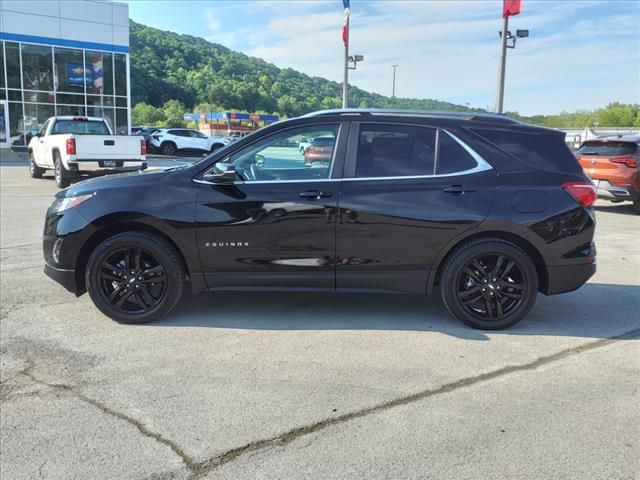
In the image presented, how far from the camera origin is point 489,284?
4.73m

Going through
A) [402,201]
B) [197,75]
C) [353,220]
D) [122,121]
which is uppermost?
[197,75]

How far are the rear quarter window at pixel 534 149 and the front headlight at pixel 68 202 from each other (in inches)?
131

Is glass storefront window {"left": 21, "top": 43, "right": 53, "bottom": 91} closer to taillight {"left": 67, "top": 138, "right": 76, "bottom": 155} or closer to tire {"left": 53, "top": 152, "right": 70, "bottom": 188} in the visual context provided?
tire {"left": 53, "top": 152, "right": 70, "bottom": 188}

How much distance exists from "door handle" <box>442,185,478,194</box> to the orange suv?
28.8 ft

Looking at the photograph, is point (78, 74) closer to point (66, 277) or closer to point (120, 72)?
point (120, 72)

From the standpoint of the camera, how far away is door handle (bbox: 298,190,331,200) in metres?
4.59

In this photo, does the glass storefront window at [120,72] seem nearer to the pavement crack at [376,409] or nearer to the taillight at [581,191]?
the taillight at [581,191]

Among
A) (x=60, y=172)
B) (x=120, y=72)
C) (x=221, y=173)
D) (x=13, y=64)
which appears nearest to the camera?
(x=221, y=173)

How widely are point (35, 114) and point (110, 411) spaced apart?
106ft

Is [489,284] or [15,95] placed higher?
[15,95]

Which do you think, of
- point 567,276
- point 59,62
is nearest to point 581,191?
point 567,276

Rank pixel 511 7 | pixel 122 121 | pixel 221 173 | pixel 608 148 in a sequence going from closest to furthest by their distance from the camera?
1. pixel 221 173
2. pixel 608 148
3. pixel 511 7
4. pixel 122 121

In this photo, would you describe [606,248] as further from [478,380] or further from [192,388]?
[192,388]

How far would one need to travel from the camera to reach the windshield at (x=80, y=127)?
53.5 feet
